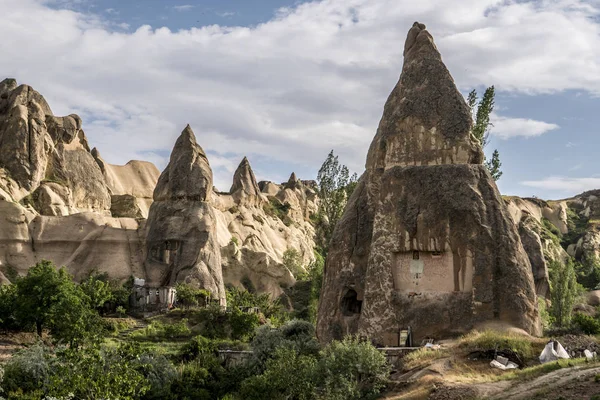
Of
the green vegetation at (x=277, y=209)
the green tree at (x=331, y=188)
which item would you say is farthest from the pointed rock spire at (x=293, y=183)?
the green tree at (x=331, y=188)

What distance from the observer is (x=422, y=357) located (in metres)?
25.0

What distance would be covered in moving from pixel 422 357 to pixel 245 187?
4815cm

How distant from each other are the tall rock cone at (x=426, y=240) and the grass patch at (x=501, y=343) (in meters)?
2.20

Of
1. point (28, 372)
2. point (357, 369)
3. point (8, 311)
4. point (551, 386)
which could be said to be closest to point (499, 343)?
point (357, 369)

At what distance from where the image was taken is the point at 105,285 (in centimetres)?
4375

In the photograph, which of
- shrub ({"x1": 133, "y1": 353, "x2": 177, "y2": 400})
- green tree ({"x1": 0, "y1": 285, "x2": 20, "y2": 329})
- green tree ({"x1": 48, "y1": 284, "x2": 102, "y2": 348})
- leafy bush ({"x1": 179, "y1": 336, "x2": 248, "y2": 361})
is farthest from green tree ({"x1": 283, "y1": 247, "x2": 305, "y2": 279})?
shrub ({"x1": 133, "y1": 353, "x2": 177, "y2": 400})

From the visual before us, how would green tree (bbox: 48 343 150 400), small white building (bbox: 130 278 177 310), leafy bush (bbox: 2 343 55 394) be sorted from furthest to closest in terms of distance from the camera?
small white building (bbox: 130 278 177 310) → leafy bush (bbox: 2 343 55 394) → green tree (bbox: 48 343 150 400)

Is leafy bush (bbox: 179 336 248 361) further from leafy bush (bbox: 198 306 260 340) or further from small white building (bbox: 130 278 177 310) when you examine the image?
small white building (bbox: 130 278 177 310)

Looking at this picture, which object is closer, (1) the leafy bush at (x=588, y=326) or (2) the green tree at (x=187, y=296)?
(1) the leafy bush at (x=588, y=326)

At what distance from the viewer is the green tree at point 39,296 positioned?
3488 cm

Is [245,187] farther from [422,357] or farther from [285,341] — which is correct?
[422,357]

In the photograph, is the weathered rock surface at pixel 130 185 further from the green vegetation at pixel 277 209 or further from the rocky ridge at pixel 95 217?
the green vegetation at pixel 277 209

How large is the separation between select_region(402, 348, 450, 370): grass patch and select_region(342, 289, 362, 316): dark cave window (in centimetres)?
561

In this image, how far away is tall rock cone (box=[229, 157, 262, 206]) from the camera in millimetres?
70812
